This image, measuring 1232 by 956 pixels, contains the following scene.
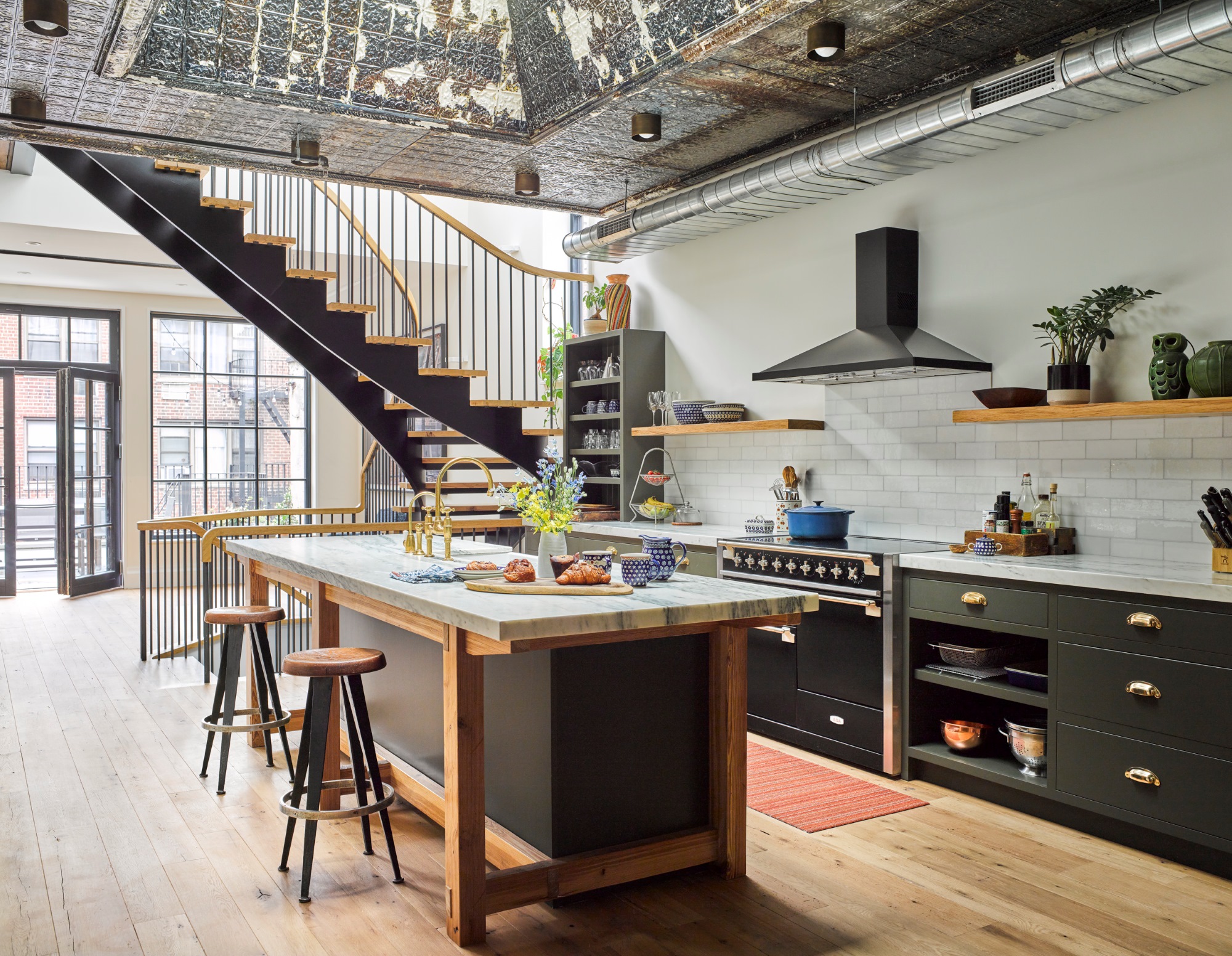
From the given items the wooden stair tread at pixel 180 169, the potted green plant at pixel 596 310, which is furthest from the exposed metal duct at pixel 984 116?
the wooden stair tread at pixel 180 169

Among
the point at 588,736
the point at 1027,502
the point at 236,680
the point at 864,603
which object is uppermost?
the point at 1027,502

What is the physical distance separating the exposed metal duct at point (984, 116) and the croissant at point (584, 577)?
2478 millimetres

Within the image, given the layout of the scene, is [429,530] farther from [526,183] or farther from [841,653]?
[526,183]

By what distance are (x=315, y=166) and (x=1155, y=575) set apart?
14.2 feet

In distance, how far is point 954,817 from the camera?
4098 mm

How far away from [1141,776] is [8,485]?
10.7 meters

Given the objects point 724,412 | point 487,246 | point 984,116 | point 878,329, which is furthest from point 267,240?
point 984,116


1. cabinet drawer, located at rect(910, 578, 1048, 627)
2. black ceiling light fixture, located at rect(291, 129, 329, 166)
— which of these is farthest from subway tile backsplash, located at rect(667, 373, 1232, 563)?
black ceiling light fixture, located at rect(291, 129, 329, 166)

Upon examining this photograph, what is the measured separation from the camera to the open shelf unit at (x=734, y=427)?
19.0 ft

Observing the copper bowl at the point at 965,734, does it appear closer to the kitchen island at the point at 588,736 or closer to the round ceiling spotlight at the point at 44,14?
the kitchen island at the point at 588,736

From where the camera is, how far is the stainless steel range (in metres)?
4.56

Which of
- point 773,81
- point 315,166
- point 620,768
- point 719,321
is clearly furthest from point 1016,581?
point 315,166

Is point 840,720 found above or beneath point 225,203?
beneath

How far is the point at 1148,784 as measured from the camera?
3.61 m
